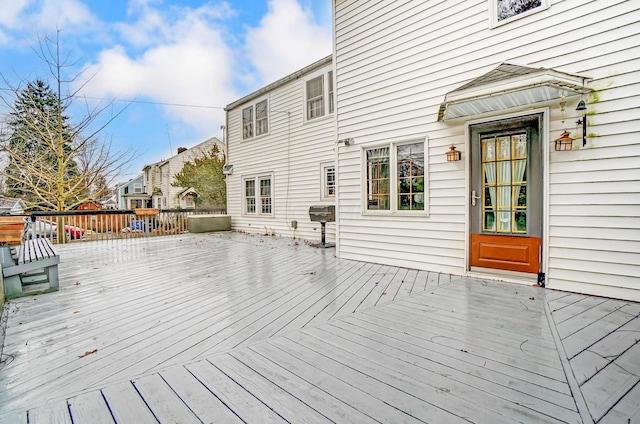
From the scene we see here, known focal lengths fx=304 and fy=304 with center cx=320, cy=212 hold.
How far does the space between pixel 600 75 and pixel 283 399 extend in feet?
14.3

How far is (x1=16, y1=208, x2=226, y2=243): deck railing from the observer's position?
26.9 ft

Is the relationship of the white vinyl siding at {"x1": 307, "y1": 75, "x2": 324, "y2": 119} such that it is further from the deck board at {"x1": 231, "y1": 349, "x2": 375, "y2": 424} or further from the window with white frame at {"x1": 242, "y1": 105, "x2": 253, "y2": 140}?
the deck board at {"x1": 231, "y1": 349, "x2": 375, "y2": 424}

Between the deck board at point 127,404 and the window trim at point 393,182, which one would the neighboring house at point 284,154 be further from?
the deck board at point 127,404

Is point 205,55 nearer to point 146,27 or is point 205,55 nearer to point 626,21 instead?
point 146,27

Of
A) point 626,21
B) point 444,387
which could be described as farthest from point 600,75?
point 444,387

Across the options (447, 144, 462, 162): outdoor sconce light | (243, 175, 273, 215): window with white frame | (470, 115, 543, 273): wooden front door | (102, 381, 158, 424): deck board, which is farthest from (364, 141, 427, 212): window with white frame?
(243, 175, 273, 215): window with white frame

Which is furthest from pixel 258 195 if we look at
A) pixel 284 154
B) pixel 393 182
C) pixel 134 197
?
pixel 134 197

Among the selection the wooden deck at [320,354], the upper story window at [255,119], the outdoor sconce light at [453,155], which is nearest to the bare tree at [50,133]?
the upper story window at [255,119]

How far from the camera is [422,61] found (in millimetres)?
4602

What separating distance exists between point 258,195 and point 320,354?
845 cm

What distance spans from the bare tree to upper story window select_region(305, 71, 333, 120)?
20.7 feet

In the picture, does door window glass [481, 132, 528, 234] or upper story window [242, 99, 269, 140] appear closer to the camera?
door window glass [481, 132, 528, 234]

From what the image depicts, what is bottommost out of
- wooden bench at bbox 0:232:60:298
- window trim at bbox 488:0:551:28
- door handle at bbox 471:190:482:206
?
wooden bench at bbox 0:232:60:298

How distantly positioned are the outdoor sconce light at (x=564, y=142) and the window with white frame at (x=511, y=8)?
5.08 feet
